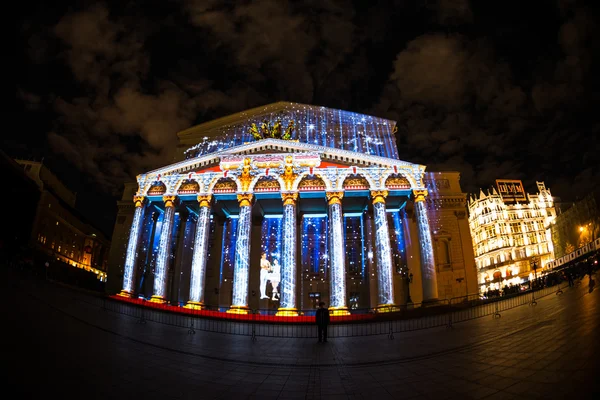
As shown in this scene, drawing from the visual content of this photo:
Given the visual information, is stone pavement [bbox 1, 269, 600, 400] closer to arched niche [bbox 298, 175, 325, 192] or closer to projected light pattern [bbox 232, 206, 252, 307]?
projected light pattern [bbox 232, 206, 252, 307]

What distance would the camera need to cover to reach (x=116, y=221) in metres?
35.3

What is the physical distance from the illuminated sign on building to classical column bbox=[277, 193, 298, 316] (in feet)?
175

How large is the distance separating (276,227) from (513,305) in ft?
67.7

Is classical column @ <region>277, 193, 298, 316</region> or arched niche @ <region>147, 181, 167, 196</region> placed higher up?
arched niche @ <region>147, 181, 167, 196</region>

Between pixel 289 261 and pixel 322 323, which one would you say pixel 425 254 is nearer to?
pixel 289 261

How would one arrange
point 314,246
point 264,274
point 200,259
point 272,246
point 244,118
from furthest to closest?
point 244,118 → point 272,246 → point 314,246 → point 264,274 → point 200,259

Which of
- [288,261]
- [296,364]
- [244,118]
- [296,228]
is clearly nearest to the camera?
[296,364]

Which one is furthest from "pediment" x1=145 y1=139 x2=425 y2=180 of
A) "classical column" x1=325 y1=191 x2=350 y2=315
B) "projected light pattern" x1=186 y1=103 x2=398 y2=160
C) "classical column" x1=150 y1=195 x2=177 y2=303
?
"projected light pattern" x1=186 y1=103 x2=398 y2=160

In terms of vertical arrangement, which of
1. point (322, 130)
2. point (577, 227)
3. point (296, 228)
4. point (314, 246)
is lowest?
point (314, 246)

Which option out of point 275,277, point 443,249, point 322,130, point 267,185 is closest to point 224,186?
point 267,185

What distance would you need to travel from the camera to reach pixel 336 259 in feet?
83.0

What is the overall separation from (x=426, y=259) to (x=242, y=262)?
14.1 metres

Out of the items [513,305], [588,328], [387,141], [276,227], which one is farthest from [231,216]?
[588,328]

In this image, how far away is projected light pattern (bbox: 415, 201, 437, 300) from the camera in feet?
80.2
